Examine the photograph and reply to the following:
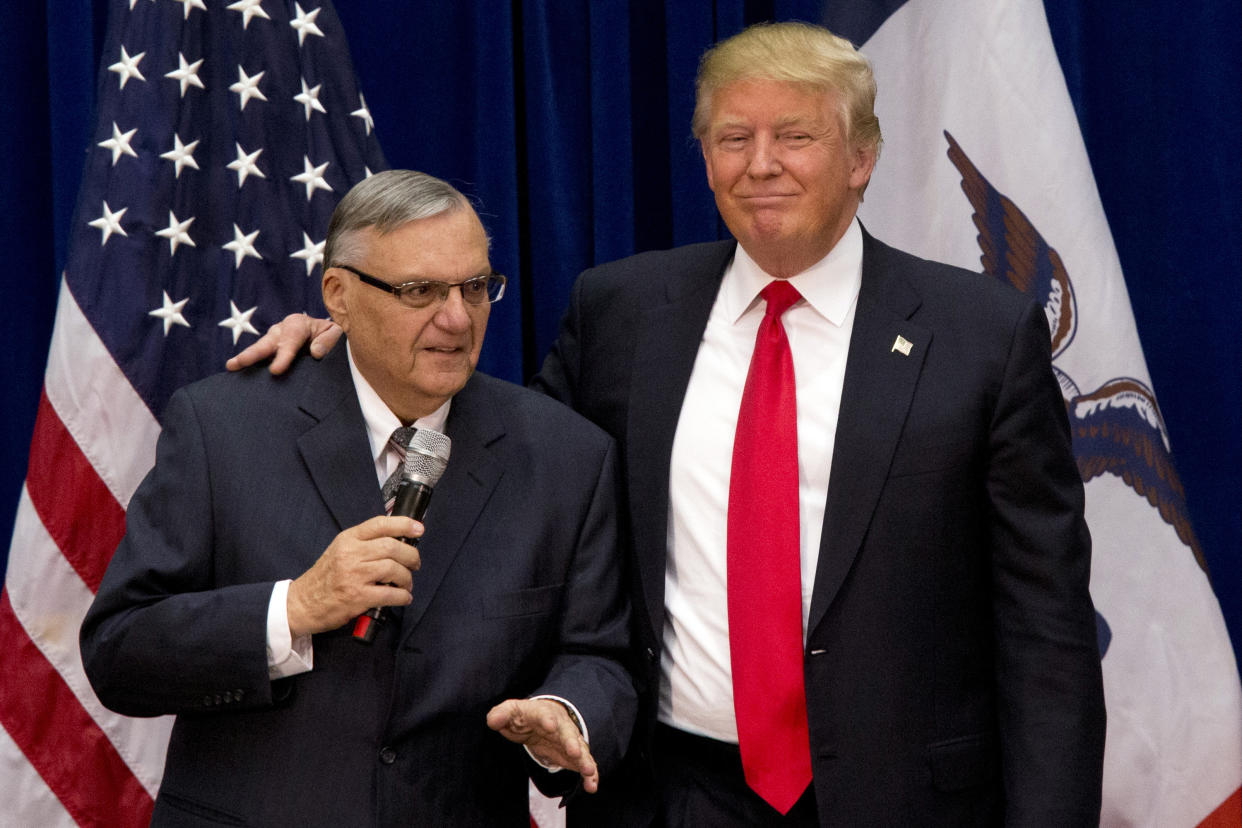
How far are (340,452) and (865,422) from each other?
0.79m

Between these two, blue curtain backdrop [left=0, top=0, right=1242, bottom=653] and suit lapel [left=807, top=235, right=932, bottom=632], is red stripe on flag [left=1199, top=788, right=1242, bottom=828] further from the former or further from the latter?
suit lapel [left=807, top=235, right=932, bottom=632]

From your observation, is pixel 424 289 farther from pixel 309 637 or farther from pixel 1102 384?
pixel 1102 384

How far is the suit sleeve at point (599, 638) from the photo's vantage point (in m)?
1.80

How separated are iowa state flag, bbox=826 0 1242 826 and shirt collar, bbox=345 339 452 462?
1378 millimetres

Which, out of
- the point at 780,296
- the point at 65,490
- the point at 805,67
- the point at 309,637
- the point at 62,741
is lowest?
the point at 62,741

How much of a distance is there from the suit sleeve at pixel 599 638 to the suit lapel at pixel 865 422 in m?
0.30

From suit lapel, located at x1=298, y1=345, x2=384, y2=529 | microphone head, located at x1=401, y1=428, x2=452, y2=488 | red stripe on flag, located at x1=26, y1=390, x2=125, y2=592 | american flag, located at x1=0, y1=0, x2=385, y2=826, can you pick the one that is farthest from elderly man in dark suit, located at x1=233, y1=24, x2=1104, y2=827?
red stripe on flag, located at x1=26, y1=390, x2=125, y2=592

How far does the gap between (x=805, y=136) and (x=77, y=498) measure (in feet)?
5.31

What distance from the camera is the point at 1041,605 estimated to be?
6.30ft

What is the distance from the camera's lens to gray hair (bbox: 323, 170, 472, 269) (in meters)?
1.86

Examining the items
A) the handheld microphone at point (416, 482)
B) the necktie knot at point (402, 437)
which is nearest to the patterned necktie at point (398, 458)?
the necktie knot at point (402, 437)

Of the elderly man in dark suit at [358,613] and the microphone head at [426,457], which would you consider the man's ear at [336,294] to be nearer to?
the elderly man in dark suit at [358,613]

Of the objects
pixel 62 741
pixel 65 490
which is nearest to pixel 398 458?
pixel 65 490

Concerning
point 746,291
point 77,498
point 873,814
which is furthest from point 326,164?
point 873,814
